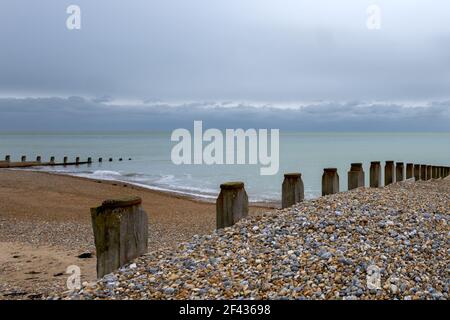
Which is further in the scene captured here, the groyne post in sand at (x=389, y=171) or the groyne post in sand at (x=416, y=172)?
the groyne post in sand at (x=416, y=172)

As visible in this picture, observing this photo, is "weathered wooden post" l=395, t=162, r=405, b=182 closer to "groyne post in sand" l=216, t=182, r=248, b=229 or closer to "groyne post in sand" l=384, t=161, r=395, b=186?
"groyne post in sand" l=384, t=161, r=395, b=186

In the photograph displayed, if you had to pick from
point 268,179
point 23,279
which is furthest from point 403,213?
point 268,179

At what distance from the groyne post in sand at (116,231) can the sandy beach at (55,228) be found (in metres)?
1.46

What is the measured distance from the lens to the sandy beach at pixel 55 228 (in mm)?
7546

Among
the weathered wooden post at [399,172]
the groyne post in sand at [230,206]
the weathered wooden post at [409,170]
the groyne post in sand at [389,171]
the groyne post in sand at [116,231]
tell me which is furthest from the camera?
the weathered wooden post at [409,170]

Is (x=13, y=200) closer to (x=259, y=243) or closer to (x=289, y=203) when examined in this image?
(x=289, y=203)

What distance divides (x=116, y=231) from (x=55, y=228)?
8.41 meters

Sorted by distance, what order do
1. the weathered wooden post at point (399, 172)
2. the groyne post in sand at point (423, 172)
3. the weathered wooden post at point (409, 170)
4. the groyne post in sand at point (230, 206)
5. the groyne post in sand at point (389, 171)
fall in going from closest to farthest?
the groyne post in sand at point (230, 206) < the groyne post in sand at point (389, 171) < the weathered wooden post at point (399, 172) < the weathered wooden post at point (409, 170) < the groyne post in sand at point (423, 172)

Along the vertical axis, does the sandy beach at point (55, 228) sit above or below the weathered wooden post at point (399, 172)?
below

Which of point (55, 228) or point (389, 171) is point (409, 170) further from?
point (55, 228)

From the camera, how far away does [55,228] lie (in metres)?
12.3

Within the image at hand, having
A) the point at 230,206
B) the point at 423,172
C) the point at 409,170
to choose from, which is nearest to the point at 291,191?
the point at 230,206

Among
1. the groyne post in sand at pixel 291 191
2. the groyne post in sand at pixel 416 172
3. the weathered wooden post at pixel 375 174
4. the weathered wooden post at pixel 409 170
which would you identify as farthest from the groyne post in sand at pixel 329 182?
the groyne post in sand at pixel 416 172

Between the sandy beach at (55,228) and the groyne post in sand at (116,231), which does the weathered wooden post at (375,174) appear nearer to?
the sandy beach at (55,228)
